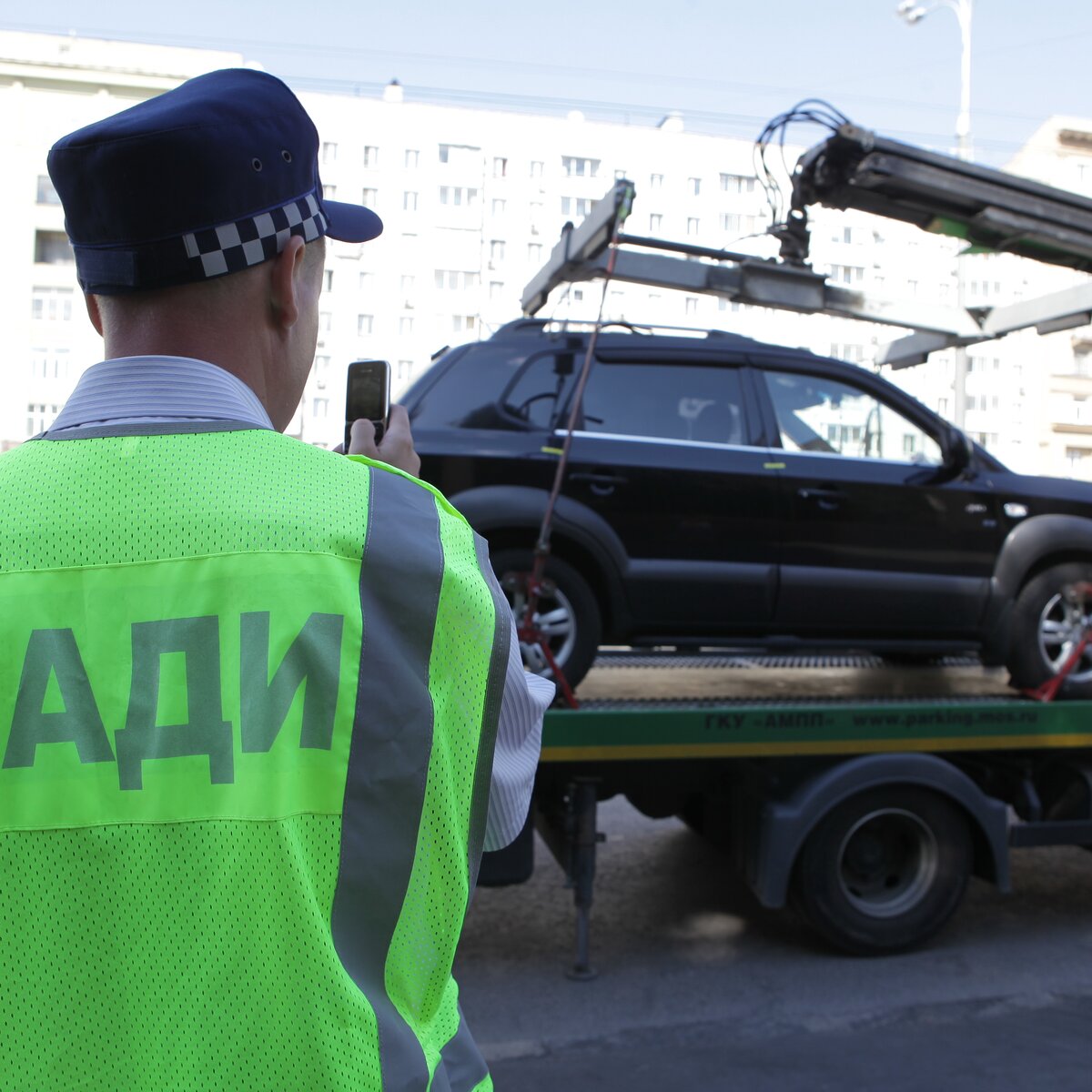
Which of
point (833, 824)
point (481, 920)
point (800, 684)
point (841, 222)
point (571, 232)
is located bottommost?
point (481, 920)

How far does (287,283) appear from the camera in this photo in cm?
114

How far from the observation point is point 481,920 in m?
5.49

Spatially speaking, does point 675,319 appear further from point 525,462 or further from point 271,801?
point 271,801

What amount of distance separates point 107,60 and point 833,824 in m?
49.0

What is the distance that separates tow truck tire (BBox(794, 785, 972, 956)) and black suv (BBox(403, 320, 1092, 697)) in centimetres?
92

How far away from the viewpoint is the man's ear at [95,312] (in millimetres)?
1156

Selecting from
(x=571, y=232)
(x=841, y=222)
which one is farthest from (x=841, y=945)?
(x=841, y=222)

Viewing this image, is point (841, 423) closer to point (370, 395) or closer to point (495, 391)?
point (495, 391)

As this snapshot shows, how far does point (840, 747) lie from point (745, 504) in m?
1.21

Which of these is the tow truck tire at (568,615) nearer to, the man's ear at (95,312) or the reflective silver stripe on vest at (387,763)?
the man's ear at (95,312)

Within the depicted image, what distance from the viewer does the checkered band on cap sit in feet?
3.54

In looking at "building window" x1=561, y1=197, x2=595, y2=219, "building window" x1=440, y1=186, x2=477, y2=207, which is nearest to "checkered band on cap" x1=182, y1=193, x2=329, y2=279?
"building window" x1=561, y1=197, x2=595, y2=219

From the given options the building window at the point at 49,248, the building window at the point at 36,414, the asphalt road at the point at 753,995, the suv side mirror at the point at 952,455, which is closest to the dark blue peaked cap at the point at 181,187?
the asphalt road at the point at 753,995

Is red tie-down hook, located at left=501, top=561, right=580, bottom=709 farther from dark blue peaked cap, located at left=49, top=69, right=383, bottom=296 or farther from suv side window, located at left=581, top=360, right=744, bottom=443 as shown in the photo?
dark blue peaked cap, located at left=49, top=69, right=383, bottom=296
